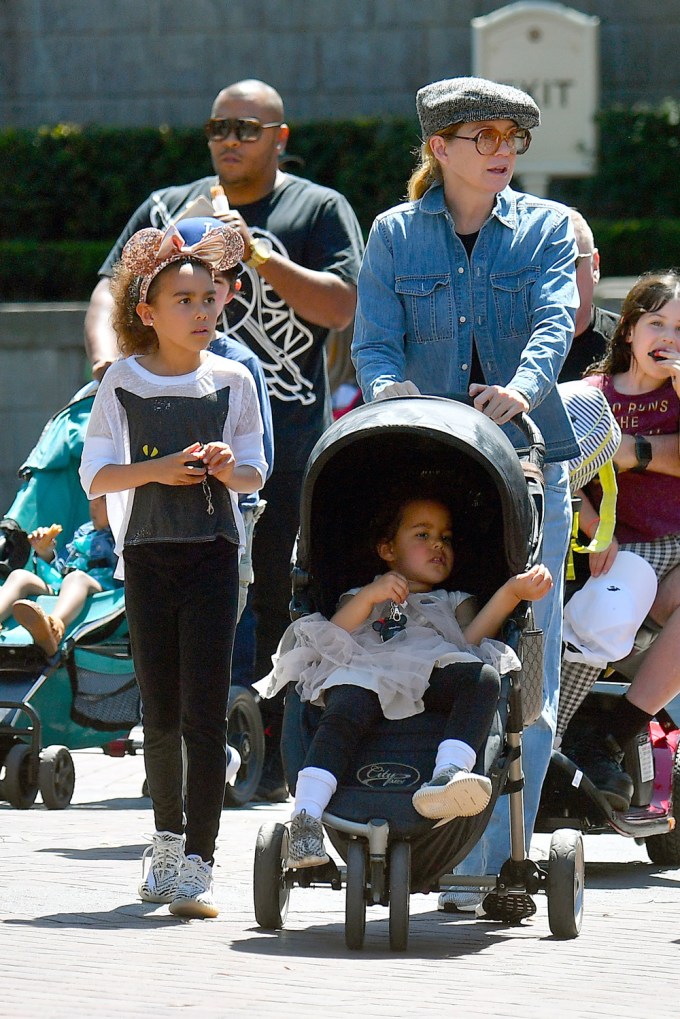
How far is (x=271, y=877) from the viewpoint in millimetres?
4648

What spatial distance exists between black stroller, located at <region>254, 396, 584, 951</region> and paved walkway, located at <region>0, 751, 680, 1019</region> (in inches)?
5.6

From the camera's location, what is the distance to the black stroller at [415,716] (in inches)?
179

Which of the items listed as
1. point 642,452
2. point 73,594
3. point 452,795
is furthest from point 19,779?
point 452,795

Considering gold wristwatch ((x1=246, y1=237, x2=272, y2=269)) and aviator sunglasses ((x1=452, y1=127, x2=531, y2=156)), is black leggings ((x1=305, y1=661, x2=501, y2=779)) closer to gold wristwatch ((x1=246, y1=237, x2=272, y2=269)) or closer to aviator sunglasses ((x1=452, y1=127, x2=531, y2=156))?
aviator sunglasses ((x1=452, y1=127, x2=531, y2=156))

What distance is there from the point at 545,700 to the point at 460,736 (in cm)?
68

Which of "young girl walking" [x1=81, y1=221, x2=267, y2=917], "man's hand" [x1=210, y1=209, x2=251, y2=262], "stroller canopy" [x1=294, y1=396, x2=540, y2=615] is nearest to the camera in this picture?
"stroller canopy" [x1=294, y1=396, x2=540, y2=615]

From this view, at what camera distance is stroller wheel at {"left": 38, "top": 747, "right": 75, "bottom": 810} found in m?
6.81

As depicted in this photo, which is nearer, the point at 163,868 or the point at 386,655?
the point at 386,655

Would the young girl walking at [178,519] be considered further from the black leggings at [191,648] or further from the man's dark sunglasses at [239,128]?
the man's dark sunglasses at [239,128]

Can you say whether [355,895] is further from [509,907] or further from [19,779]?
[19,779]

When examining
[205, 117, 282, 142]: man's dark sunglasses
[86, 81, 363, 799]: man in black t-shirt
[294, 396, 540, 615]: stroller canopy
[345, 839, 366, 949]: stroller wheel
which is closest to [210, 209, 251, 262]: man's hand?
[86, 81, 363, 799]: man in black t-shirt

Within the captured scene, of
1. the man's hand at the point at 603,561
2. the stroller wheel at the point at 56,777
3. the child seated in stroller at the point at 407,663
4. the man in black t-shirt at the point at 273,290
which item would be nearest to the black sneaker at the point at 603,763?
the man's hand at the point at 603,561

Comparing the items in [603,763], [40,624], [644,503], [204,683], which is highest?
[644,503]

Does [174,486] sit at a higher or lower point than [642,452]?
lower
